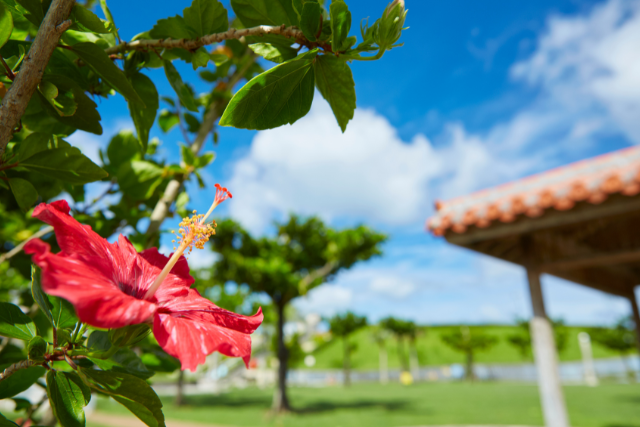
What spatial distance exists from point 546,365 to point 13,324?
3325 mm

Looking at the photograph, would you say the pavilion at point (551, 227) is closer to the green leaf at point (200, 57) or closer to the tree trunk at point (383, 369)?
the green leaf at point (200, 57)

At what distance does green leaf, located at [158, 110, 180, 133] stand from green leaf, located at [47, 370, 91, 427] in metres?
0.63

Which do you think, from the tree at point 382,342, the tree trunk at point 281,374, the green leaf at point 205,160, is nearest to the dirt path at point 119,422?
the tree trunk at point 281,374

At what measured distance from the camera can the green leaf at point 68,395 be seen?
1.24 feet

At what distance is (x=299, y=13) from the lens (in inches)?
15.9

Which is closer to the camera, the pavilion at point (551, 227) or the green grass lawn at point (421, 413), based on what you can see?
the pavilion at point (551, 227)

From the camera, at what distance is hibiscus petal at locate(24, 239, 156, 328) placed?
256 millimetres

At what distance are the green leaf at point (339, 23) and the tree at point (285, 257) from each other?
7.65 metres

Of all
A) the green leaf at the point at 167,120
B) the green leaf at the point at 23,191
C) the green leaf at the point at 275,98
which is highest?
the green leaf at the point at 167,120

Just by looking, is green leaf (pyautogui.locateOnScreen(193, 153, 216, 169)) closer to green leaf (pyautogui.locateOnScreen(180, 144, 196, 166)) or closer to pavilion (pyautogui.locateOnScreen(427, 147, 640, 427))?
green leaf (pyautogui.locateOnScreen(180, 144, 196, 166))

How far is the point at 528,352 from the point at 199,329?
27.1m

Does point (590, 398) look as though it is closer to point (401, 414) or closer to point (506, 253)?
point (401, 414)

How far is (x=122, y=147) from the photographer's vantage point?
2.69ft

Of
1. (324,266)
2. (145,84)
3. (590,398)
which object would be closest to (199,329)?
(145,84)
